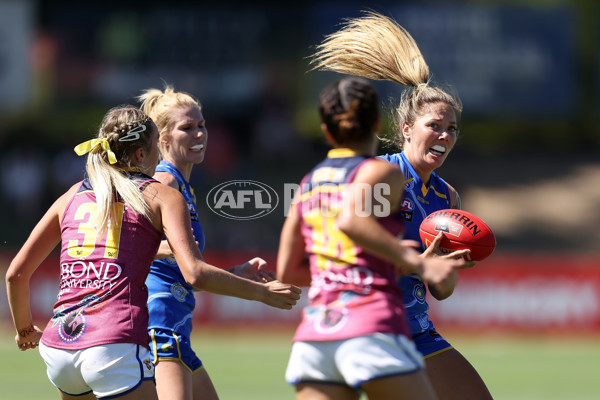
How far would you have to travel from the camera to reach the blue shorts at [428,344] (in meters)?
5.36

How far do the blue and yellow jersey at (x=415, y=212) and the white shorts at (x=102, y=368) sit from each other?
168cm

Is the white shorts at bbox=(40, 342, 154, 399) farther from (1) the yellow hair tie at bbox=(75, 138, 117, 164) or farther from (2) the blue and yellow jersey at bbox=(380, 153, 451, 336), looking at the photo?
(2) the blue and yellow jersey at bbox=(380, 153, 451, 336)

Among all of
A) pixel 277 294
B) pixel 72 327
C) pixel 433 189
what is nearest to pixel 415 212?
pixel 433 189

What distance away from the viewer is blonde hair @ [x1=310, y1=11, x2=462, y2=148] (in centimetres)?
552

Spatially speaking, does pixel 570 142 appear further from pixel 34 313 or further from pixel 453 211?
pixel 453 211

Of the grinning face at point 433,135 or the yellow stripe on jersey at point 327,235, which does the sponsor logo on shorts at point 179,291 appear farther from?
the yellow stripe on jersey at point 327,235

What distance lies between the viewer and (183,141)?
572cm

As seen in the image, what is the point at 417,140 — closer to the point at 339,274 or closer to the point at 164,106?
the point at 164,106

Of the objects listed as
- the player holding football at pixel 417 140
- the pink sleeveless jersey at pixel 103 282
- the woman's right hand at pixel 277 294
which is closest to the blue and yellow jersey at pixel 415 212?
the player holding football at pixel 417 140

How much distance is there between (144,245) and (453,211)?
5.95 feet

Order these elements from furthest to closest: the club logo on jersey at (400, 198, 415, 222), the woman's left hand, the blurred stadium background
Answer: the blurred stadium background
the club logo on jersey at (400, 198, 415, 222)
the woman's left hand

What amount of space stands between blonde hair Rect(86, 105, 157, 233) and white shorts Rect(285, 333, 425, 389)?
1.11m

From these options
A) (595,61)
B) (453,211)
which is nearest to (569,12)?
(595,61)

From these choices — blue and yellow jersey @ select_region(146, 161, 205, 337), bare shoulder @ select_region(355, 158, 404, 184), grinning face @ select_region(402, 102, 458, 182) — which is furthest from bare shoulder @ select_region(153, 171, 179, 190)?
bare shoulder @ select_region(355, 158, 404, 184)
